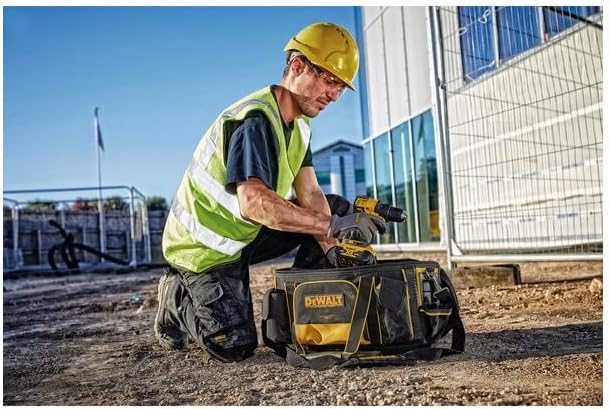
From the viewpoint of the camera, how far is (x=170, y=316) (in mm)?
2621

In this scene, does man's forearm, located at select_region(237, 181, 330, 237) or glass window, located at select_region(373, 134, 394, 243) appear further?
glass window, located at select_region(373, 134, 394, 243)

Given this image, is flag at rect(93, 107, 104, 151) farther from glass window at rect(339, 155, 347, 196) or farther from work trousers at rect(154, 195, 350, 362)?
work trousers at rect(154, 195, 350, 362)

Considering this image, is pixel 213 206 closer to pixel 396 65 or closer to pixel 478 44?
pixel 478 44

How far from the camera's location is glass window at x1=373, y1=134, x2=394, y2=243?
10320 mm

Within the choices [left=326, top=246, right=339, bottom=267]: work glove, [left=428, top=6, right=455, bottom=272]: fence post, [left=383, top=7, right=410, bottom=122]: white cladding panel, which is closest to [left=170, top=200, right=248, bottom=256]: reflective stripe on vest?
[left=326, top=246, right=339, bottom=267]: work glove

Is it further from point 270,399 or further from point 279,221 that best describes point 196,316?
point 270,399

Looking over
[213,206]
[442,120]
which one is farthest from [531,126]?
[213,206]

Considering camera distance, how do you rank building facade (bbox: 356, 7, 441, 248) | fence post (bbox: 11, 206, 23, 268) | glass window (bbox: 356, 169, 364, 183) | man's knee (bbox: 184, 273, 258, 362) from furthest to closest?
glass window (bbox: 356, 169, 364, 183)
fence post (bbox: 11, 206, 23, 268)
building facade (bbox: 356, 7, 441, 248)
man's knee (bbox: 184, 273, 258, 362)

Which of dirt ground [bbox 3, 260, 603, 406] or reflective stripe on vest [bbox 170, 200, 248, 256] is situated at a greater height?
reflective stripe on vest [bbox 170, 200, 248, 256]

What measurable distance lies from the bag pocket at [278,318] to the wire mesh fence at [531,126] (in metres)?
3.62

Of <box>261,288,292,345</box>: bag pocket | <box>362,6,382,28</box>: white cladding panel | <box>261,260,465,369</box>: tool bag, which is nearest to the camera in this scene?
<box>261,260,465,369</box>: tool bag

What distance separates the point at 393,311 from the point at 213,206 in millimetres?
837

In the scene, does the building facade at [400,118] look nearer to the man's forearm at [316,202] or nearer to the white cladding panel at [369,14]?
the white cladding panel at [369,14]

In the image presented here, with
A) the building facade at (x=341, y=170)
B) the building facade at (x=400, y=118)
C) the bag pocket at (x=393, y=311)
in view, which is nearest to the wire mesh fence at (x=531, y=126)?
the building facade at (x=400, y=118)
